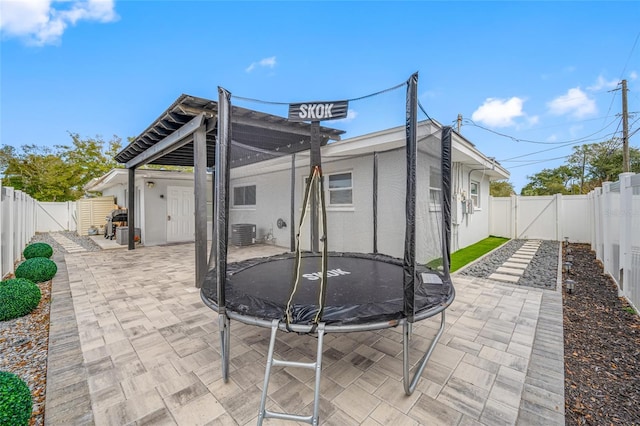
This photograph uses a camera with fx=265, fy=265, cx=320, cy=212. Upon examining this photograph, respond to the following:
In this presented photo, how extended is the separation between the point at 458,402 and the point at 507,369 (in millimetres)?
610

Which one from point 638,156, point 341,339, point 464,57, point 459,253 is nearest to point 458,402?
point 341,339

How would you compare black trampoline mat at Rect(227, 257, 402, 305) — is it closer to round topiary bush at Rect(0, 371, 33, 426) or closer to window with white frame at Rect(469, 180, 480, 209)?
round topiary bush at Rect(0, 371, 33, 426)

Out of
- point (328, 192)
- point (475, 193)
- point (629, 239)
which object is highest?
point (475, 193)

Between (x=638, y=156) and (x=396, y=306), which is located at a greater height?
(x=638, y=156)

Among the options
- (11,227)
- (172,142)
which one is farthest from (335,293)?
(11,227)

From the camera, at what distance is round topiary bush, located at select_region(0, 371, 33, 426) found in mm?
1117

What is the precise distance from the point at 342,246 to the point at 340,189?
4.06ft

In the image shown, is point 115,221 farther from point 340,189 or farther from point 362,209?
point 362,209

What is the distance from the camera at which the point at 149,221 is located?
8148 mm

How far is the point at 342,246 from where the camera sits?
5.32 meters

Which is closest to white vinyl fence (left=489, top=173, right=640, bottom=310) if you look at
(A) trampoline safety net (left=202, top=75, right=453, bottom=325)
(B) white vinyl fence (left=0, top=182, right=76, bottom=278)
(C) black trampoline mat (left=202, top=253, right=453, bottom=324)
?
(A) trampoline safety net (left=202, top=75, right=453, bottom=325)

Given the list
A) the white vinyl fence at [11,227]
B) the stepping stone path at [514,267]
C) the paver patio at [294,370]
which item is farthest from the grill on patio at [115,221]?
the stepping stone path at [514,267]

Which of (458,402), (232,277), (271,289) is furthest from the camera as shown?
(232,277)

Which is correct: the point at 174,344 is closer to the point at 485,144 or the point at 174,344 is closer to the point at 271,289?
the point at 271,289
